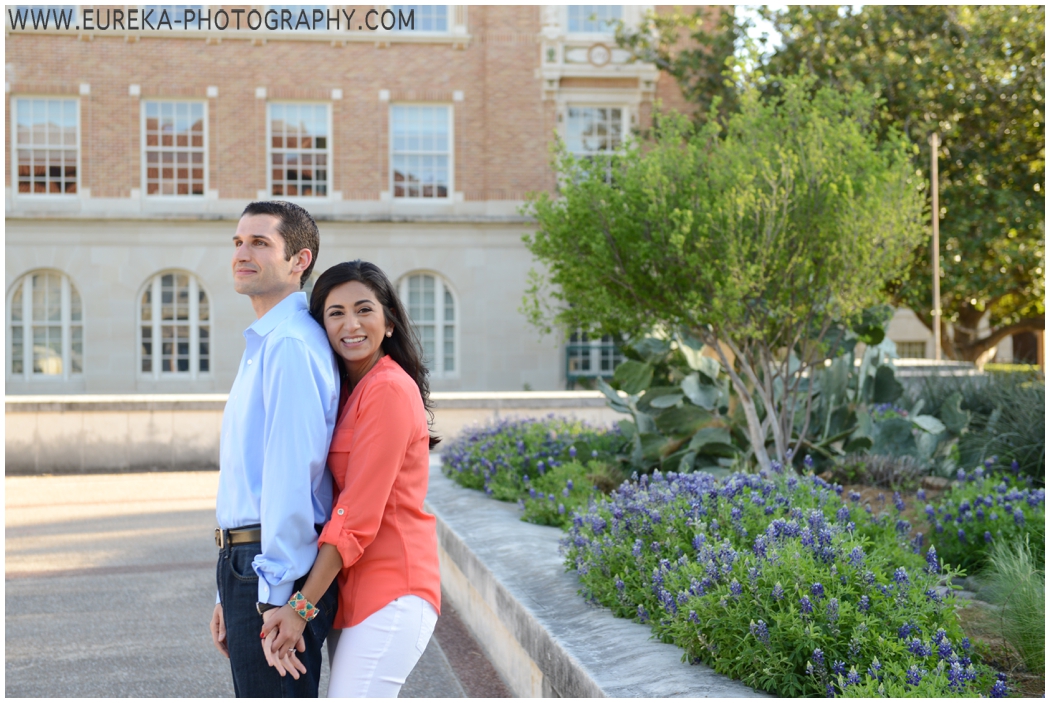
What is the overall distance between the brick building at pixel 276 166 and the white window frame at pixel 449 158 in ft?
0.21

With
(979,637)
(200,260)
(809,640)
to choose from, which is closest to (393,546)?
(809,640)

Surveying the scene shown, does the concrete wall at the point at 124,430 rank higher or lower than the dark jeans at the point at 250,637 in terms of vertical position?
lower

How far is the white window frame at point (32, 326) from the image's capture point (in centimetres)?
2266

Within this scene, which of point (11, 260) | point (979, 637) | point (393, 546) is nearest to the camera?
point (393, 546)

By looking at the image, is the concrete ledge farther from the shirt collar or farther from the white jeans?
the shirt collar

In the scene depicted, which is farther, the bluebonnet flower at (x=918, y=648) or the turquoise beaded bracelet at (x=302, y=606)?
the bluebonnet flower at (x=918, y=648)

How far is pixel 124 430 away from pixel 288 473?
11514 millimetres

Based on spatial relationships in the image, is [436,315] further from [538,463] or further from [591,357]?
[538,463]

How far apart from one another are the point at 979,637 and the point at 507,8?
72.1ft

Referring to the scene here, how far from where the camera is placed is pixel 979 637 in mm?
3734

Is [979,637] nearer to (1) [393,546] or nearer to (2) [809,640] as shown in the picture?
A: (2) [809,640]

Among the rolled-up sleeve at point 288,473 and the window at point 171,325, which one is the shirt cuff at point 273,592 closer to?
the rolled-up sleeve at point 288,473

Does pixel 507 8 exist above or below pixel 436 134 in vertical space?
above

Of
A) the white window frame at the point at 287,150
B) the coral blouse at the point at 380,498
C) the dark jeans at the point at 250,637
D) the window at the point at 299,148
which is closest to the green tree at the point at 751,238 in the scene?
the coral blouse at the point at 380,498
